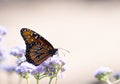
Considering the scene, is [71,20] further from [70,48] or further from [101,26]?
[70,48]

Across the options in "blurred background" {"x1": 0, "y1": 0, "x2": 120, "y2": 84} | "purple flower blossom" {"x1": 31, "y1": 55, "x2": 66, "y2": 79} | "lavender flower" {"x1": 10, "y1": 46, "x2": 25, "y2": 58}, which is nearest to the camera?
"purple flower blossom" {"x1": 31, "y1": 55, "x2": 66, "y2": 79}

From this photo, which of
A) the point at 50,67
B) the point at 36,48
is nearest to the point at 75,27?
the point at 36,48

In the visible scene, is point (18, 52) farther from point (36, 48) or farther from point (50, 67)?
point (50, 67)

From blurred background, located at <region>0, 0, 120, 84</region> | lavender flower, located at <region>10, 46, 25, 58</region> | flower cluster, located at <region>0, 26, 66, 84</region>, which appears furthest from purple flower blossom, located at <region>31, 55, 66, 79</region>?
blurred background, located at <region>0, 0, 120, 84</region>

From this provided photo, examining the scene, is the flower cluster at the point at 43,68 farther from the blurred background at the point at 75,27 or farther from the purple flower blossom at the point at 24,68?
the blurred background at the point at 75,27

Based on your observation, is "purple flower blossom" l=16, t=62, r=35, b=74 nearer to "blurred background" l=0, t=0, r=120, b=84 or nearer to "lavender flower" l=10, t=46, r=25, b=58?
"lavender flower" l=10, t=46, r=25, b=58

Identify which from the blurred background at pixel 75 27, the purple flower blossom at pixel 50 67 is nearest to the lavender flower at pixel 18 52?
the purple flower blossom at pixel 50 67
